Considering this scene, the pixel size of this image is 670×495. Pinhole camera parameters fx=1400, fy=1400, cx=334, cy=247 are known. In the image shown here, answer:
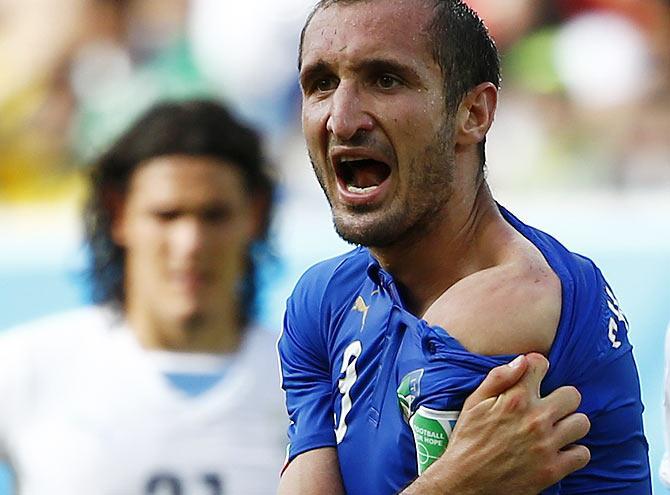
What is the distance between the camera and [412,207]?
2768mm

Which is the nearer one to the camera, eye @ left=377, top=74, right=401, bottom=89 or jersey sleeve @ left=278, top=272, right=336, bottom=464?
eye @ left=377, top=74, right=401, bottom=89

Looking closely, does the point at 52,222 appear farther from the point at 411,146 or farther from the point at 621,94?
the point at 411,146

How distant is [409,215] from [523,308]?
321 mm

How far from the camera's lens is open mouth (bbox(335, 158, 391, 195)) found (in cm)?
277

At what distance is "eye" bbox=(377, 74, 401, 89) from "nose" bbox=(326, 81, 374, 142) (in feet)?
0.16

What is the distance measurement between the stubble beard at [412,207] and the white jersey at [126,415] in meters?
2.76

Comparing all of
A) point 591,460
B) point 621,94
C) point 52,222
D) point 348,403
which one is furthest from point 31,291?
point 591,460

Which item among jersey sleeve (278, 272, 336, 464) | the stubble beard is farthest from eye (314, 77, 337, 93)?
jersey sleeve (278, 272, 336, 464)

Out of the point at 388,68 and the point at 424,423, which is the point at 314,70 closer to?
the point at 388,68

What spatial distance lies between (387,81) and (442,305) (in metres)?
0.45

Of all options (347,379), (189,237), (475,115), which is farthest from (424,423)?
(189,237)

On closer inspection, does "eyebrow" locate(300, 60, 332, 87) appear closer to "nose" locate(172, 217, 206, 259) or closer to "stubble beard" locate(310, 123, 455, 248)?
"stubble beard" locate(310, 123, 455, 248)

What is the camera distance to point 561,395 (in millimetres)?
2607

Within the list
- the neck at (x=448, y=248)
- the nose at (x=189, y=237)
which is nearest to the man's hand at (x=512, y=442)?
the neck at (x=448, y=248)
